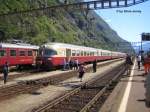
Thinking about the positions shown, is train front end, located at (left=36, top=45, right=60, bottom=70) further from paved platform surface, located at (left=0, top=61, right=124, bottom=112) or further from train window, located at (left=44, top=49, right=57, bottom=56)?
paved platform surface, located at (left=0, top=61, right=124, bottom=112)

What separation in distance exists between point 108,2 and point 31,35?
1472 inches

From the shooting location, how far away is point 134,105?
1667 cm

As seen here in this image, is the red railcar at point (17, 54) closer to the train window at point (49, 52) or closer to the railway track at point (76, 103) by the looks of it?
the train window at point (49, 52)

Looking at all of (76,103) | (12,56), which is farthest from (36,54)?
(76,103)

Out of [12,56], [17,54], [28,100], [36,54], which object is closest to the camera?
[28,100]

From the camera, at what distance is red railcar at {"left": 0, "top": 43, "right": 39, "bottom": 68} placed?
133 ft

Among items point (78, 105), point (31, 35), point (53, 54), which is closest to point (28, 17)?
point (31, 35)

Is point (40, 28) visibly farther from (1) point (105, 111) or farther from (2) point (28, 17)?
(1) point (105, 111)

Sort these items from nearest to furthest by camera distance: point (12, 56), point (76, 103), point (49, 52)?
1. point (76, 103)
2. point (12, 56)
3. point (49, 52)

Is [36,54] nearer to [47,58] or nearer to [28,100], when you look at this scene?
[47,58]

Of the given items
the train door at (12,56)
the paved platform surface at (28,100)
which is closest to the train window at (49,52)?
the train door at (12,56)

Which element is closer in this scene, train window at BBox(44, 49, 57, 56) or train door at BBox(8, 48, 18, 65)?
train door at BBox(8, 48, 18, 65)

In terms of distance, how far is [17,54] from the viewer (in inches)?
1719

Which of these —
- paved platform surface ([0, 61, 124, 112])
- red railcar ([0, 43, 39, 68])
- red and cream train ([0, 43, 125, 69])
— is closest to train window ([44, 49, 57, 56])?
red and cream train ([0, 43, 125, 69])
